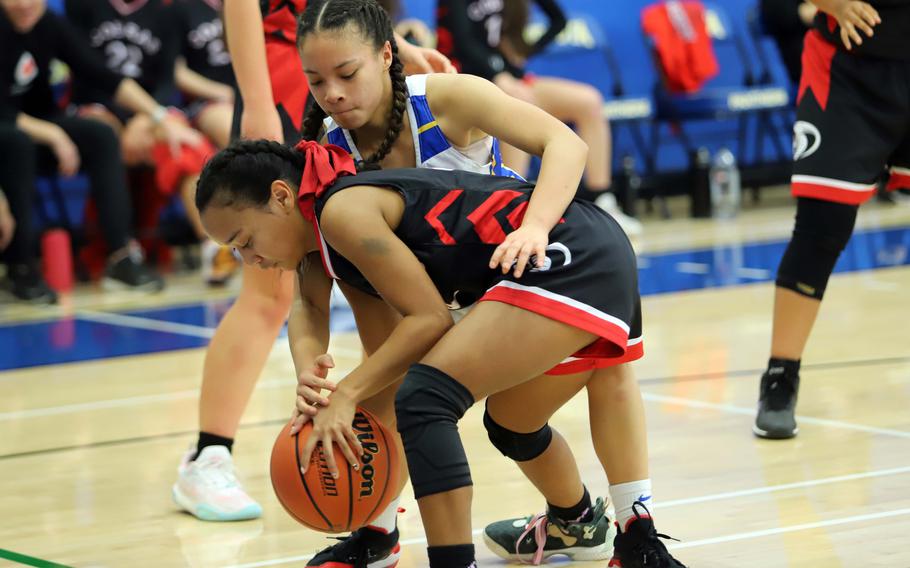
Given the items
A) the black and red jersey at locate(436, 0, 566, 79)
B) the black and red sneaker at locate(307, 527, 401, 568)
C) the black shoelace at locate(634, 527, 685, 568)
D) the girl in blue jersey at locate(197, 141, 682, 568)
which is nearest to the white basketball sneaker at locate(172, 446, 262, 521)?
the black and red sneaker at locate(307, 527, 401, 568)

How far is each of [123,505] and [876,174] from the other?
2.08 meters

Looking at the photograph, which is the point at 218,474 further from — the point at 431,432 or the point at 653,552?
the point at 653,552

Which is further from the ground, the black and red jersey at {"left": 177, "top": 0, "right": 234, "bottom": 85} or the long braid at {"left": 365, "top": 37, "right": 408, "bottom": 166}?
the long braid at {"left": 365, "top": 37, "right": 408, "bottom": 166}

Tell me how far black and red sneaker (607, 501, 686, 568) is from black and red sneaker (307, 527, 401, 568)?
468 millimetres

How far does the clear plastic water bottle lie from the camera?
387 inches

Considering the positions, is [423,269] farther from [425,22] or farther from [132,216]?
[425,22]

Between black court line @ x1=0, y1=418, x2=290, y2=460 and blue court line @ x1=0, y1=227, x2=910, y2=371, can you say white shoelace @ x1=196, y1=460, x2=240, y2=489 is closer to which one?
black court line @ x1=0, y1=418, x2=290, y2=460

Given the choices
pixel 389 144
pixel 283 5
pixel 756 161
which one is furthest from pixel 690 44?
pixel 389 144

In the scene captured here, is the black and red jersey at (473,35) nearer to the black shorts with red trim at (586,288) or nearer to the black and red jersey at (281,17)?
the black and red jersey at (281,17)

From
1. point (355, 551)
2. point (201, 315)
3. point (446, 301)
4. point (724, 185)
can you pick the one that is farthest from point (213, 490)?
point (724, 185)

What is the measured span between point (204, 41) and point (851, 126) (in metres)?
5.45

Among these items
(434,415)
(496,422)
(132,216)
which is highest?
(434,415)

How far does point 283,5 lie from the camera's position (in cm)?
335

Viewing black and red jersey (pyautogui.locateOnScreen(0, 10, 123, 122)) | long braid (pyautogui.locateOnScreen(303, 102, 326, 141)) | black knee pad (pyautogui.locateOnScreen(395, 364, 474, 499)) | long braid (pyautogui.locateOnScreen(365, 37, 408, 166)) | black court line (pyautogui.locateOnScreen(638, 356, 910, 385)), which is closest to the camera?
black knee pad (pyautogui.locateOnScreen(395, 364, 474, 499))
